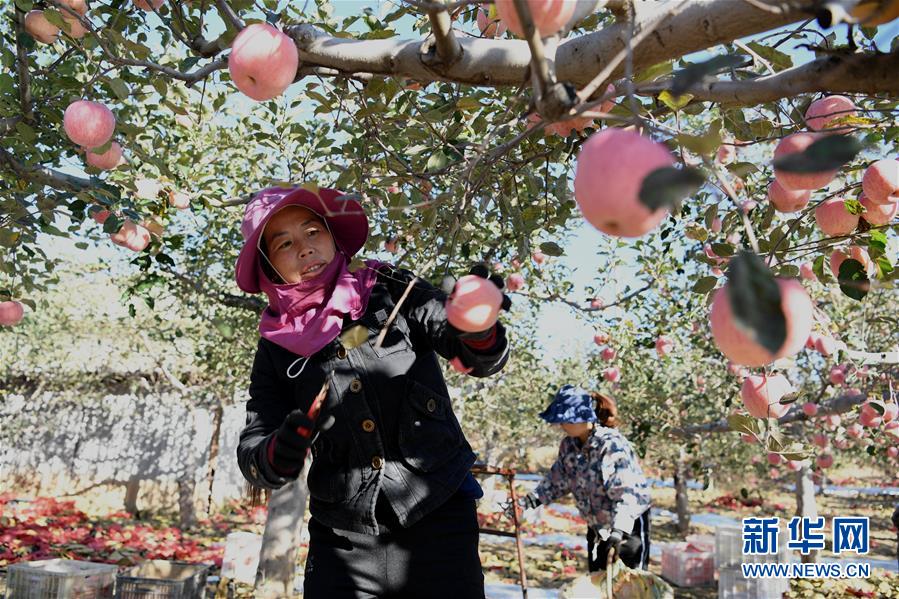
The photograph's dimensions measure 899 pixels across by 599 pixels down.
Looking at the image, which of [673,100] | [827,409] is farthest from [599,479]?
[673,100]

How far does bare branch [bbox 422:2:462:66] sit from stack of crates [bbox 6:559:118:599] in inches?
166

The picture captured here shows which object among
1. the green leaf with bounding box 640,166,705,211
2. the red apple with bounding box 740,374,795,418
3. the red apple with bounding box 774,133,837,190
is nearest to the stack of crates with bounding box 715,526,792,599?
the red apple with bounding box 740,374,795,418

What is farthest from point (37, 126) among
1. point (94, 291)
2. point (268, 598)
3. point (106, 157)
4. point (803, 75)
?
point (94, 291)

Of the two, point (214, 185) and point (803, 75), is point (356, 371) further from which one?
point (214, 185)

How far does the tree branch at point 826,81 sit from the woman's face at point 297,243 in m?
0.95

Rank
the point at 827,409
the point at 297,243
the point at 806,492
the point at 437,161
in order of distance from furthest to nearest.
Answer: the point at 806,492
the point at 827,409
the point at 437,161
the point at 297,243

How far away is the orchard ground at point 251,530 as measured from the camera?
676cm

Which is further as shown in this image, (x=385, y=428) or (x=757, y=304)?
(x=385, y=428)

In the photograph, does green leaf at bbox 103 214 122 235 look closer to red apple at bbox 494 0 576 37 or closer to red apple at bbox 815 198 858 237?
red apple at bbox 494 0 576 37

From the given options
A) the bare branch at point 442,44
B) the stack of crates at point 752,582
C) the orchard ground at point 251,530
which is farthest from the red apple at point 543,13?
the stack of crates at point 752,582

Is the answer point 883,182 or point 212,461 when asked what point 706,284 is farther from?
point 212,461

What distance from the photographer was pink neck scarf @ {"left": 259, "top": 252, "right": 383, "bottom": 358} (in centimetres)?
169

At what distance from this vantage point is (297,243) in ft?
5.98

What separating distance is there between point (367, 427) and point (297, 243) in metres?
0.51
